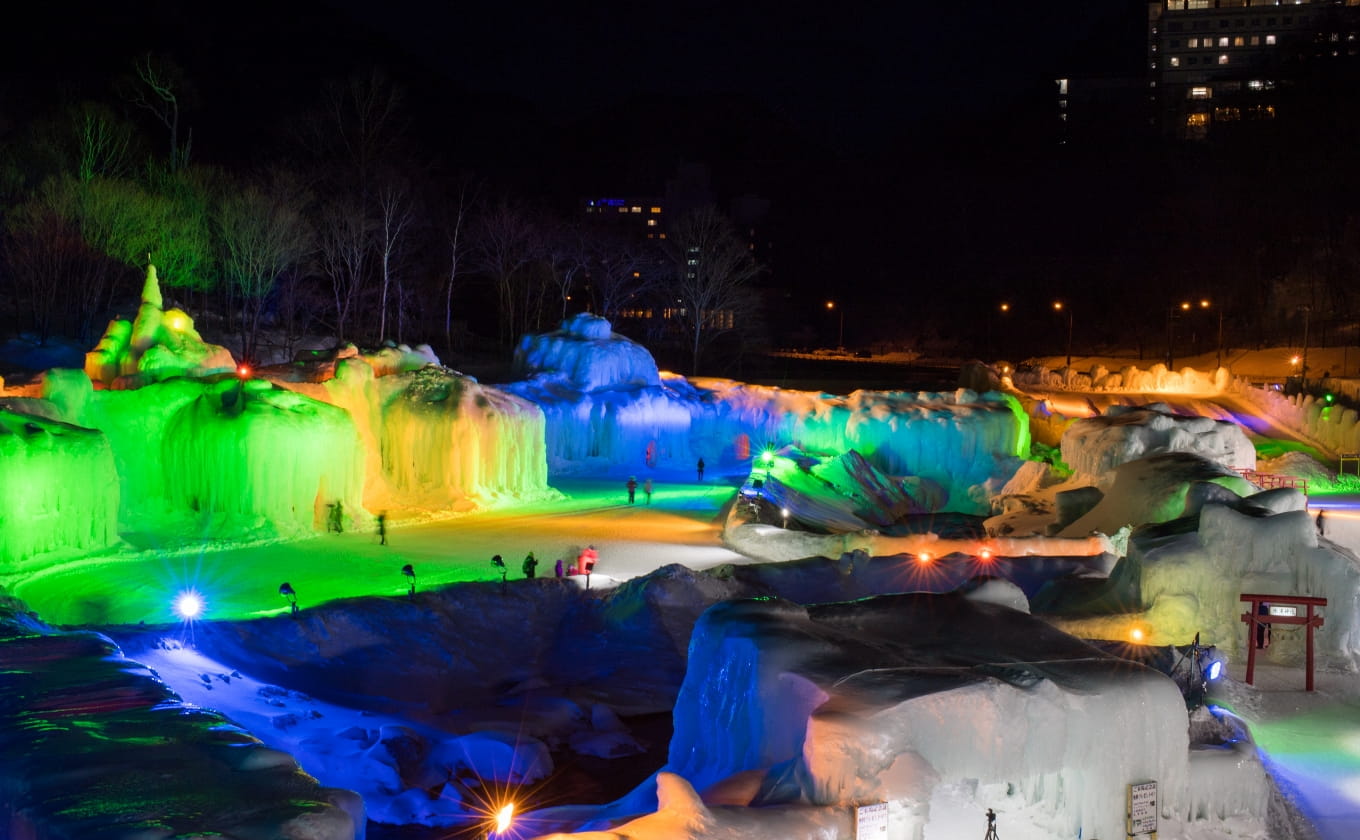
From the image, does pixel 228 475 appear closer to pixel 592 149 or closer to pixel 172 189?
pixel 172 189

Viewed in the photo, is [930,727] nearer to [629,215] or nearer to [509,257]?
[509,257]

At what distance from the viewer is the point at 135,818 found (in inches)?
257

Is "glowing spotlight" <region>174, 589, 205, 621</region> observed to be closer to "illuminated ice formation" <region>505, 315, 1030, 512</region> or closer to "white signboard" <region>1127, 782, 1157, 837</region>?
"white signboard" <region>1127, 782, 1157, 837</region>

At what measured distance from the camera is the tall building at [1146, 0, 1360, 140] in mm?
78812

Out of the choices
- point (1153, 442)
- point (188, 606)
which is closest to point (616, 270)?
point (1153, 442)

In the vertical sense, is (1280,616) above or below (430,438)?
below

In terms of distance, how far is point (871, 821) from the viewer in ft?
27.2

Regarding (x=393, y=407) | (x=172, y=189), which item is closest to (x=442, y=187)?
(x=172, y=189)

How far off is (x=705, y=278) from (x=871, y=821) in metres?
50.4

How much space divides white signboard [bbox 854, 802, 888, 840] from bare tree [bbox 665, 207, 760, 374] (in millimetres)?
46133

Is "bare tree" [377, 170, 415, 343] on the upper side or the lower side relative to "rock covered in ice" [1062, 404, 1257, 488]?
upper

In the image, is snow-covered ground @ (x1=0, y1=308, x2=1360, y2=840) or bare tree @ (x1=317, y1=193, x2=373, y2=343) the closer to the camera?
snow-covered ground @ (x1=0, y1=308, x2=1360, y2=840)

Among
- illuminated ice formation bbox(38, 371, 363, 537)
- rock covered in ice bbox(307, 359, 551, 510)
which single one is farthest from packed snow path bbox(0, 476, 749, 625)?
rock covered in ice bbox(307, 359, 551, 510)

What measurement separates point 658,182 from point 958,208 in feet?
78.0
